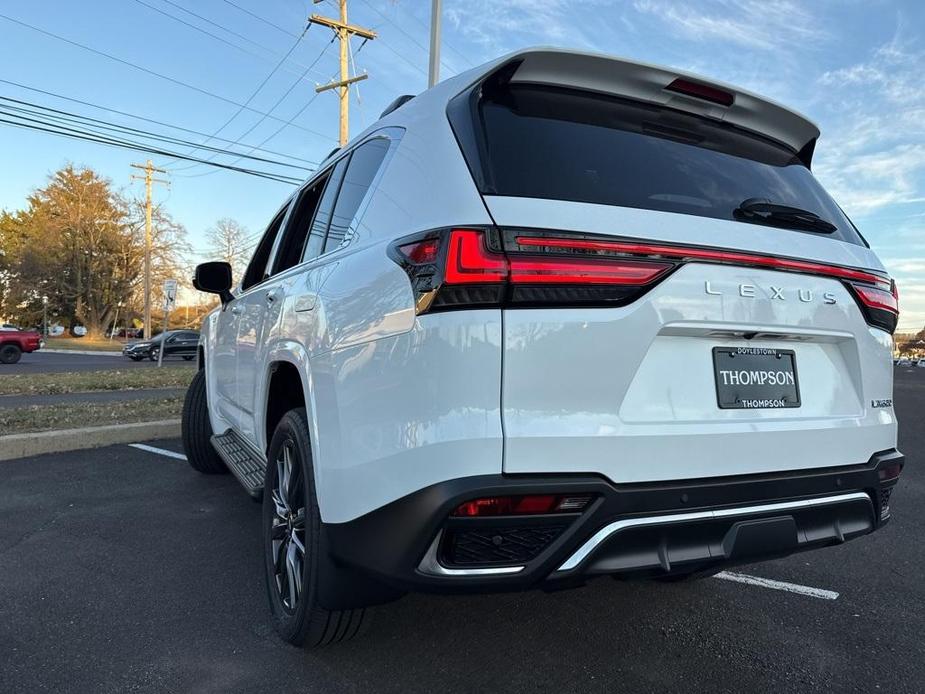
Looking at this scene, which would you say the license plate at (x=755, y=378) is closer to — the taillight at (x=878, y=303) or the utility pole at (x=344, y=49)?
the taillight at (x=878, y=303)

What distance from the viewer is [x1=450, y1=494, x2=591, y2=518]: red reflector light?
1.60m

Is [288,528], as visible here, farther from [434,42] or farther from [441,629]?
[434,42]

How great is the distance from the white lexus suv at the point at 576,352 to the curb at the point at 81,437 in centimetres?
444

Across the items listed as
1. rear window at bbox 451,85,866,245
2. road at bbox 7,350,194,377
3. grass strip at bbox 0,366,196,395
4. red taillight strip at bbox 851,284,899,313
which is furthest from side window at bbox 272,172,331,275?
road at bbox 7,350,194,377

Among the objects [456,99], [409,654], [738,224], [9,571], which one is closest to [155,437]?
[9,571]

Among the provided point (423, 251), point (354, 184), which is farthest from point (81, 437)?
point (423, 251)

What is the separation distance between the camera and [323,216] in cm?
287

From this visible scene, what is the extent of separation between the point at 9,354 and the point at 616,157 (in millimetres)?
28642

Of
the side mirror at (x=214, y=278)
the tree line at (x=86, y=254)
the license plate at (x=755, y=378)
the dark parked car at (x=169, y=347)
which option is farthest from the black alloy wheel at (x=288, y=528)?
the tree line at (x=86, y=254)

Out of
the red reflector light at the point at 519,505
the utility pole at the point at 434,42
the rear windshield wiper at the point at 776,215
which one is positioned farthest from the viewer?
the utility pole at the point at 434,42

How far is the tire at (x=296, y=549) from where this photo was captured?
204 centimetres

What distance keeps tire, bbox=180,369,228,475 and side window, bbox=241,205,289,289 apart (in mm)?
1160

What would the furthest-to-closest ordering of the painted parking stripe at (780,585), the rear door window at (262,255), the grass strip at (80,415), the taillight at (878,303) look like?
the grass strip at (80,415) < the rear door window at (262,255) < the painted parking stripe at (780,585) < the taillight at (878,303)

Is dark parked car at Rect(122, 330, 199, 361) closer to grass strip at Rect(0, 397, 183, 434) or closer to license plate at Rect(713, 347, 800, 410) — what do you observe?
grass strip at Rect(0, 397, 183, 434)
